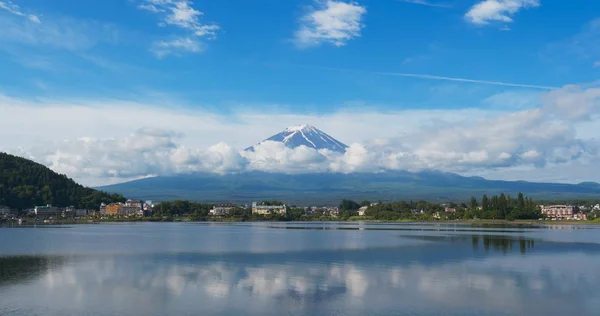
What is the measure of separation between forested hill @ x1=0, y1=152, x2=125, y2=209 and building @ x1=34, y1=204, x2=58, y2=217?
312 cm

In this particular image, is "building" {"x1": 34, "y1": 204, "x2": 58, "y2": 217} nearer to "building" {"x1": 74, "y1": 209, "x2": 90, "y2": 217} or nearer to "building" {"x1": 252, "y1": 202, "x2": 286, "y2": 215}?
"building" {"x1": 74, "y1": 209, "x2": 90, "y2": 217}

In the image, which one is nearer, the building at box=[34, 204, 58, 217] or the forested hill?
the building at box=[34, 204, 58, 217]


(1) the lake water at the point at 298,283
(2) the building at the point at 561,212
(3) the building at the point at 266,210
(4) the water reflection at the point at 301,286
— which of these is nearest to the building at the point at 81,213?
(3) the building at the point at 266,210

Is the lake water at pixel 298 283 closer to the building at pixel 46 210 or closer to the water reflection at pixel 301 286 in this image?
the water reflection at pixel 301 286

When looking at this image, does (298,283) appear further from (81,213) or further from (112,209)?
(112,209)

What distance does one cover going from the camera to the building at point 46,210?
100 metres

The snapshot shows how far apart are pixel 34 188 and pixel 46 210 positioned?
692cm

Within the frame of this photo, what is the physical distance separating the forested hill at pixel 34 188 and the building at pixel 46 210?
10.2 ft

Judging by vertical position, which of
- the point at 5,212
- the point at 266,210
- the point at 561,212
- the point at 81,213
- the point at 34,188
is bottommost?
the point at 561,212

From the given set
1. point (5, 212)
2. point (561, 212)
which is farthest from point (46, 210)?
point (561, 212)

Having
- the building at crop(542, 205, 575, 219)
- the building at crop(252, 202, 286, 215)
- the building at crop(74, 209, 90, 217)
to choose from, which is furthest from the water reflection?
the building at crop(74, 209, 90, 217)

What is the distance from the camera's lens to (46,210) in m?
102

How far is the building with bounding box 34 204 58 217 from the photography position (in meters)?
100

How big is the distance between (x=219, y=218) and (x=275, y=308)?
295ft
